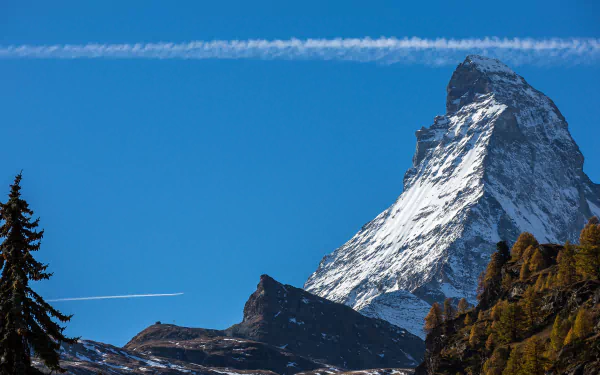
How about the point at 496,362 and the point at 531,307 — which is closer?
the point at 496,362

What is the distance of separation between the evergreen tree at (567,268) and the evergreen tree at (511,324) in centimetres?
907

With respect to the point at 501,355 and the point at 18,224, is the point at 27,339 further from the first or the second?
the point at 501,355

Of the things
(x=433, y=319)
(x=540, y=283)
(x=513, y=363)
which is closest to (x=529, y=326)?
(x=540, y=283)

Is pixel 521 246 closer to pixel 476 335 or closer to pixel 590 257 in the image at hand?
pixel 476 335

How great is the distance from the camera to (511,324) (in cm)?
12988

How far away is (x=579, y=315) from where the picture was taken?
346ft

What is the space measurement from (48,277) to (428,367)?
428 feet

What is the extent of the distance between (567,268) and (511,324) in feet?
47.2

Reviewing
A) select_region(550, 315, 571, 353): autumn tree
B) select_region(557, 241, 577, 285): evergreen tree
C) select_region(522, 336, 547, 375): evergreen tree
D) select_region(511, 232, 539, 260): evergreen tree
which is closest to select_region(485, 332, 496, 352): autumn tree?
select_region(557, 241, 577, 285): evergreen tree

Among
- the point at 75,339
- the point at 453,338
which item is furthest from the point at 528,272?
the point at 75,339

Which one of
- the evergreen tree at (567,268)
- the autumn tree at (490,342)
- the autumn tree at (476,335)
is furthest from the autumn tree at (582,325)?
the autumn tree at (476,335)

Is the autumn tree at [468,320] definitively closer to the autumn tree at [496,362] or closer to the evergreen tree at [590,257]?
the autumn tree at [496,362]

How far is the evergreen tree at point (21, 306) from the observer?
40750 mm

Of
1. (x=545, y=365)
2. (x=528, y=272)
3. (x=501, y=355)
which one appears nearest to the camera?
(x=545, y=365)
